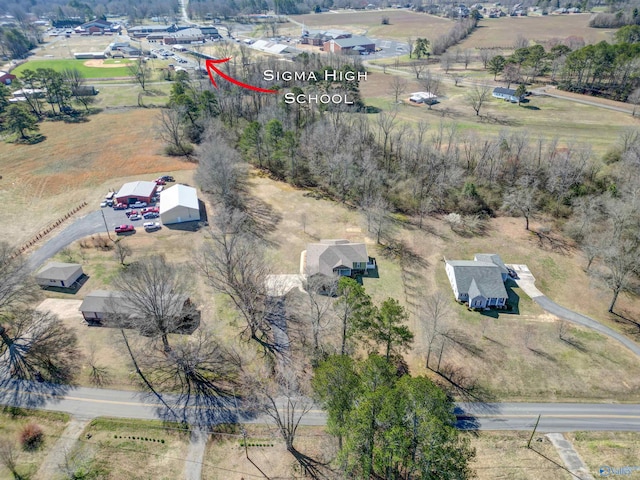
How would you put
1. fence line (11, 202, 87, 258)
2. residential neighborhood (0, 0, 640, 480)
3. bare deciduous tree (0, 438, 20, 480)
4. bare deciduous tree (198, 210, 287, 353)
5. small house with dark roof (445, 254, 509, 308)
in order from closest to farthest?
1. bare deciduous tree (0, 438, 20, 480)
2. residential neighborhood (0, 0, 640, 480)
3. bare deciduous tree (198, 210, 287, 353)
4. small house with dark roof (445, 254, 509, 308)
5. fence line (11, 202, 87, 258)

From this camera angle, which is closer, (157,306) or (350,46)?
(157,306)

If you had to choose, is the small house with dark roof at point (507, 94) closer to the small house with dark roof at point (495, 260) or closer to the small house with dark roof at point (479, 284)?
the small house with dark roof at point (495, 260)

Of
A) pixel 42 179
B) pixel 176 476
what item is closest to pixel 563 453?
pixel 176 476

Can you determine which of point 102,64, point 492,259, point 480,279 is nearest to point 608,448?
point 480,279

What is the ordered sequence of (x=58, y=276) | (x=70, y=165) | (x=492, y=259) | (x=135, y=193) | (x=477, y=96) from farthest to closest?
(x=477, y=96)
(x=70, y=165)
(x=135, y=193)
(x=492, y=259)
(x=58, y=276)

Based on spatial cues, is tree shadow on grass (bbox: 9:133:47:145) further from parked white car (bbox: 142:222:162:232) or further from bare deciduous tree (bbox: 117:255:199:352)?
bare deciduous tree (bbox: 117:255:199:352)

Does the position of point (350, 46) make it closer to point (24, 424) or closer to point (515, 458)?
point (515, 458)

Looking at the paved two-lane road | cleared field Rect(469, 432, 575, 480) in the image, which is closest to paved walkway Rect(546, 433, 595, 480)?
cleared field Rect(469, 432, 575, 480)

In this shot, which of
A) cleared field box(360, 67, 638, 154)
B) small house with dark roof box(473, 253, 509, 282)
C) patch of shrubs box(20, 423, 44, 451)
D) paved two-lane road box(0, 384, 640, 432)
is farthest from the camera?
cleared field box(360, 67, 638, 154)
